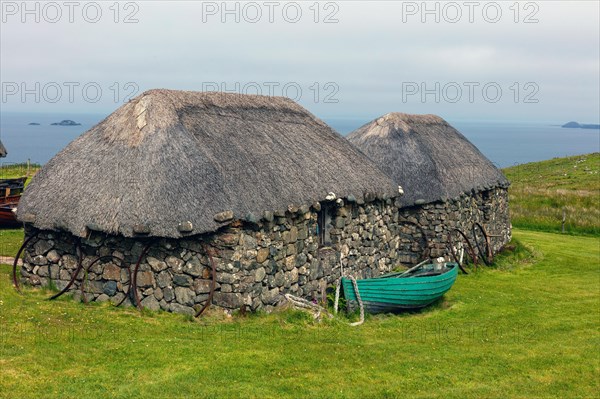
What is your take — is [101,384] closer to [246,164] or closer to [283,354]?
[283,354]

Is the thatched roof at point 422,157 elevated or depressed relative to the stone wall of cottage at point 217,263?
elevated

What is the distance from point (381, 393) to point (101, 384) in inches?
173

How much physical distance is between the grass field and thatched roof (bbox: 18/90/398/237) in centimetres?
2051

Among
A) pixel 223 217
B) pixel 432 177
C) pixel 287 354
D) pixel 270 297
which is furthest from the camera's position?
pixel 432 177

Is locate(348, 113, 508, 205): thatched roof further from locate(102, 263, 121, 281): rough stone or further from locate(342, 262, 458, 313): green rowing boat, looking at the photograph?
locate(102, 263, 121, 281): rough stone

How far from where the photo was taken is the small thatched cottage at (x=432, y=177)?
2311 centimetres

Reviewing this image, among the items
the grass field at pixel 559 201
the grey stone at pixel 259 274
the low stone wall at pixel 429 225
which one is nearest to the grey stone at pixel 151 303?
the grey stone at pixel 259 274

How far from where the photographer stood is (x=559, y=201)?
40.0m

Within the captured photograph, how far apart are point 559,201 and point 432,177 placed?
64.9 feet

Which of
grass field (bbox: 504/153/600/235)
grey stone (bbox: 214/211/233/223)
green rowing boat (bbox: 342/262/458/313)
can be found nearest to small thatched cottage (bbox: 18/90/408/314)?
grey stone (bbox: 214/211/233/223)

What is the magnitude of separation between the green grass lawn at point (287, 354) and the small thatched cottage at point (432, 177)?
19.8 feet

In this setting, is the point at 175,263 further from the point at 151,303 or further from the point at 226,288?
the point at 226,288

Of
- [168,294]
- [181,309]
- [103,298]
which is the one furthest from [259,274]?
[103,298]

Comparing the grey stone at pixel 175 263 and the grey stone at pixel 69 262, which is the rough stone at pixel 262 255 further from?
the grey stone at pixel 69 262
